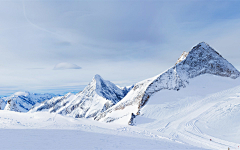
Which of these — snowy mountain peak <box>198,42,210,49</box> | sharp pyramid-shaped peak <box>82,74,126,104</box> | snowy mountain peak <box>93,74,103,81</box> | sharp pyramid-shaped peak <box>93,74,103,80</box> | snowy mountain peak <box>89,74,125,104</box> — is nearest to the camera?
snowy mountain peak <box>198,42,210,49</box>

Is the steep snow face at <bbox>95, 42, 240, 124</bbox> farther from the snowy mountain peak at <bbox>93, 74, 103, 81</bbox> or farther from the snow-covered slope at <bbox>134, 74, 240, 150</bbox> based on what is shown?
the snowy mountain peak at <bbox>93, 74, 103, 81</bbox>

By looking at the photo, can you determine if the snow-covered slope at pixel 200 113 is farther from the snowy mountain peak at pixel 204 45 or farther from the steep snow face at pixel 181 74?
the snowy mountain peak at pixel 204 45

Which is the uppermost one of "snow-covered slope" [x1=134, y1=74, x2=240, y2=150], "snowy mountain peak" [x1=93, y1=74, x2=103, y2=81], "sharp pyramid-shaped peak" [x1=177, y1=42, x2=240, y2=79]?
"snowy mountain peak" [x1=93, y1=74, x2=103, y2=81]

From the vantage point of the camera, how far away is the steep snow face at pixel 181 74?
4512 cm

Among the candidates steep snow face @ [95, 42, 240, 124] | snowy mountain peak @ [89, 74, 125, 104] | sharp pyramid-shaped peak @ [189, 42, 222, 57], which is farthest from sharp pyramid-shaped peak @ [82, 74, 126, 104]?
sharp pyramid-shaped peak @ [189, 42, 222, 57]

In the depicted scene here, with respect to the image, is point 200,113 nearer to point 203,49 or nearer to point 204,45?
point 203,49

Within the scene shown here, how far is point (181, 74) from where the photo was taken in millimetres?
47500

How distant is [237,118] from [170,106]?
14.5 meters

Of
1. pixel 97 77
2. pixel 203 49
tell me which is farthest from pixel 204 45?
pixel 97 77

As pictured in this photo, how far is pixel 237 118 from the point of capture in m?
27.6

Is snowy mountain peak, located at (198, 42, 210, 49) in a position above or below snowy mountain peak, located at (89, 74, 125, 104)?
above

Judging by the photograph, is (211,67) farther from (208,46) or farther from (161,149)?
(161,149)

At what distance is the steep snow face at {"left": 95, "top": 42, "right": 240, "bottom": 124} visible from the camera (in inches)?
1776

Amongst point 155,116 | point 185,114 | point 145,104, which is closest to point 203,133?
point 185,114
